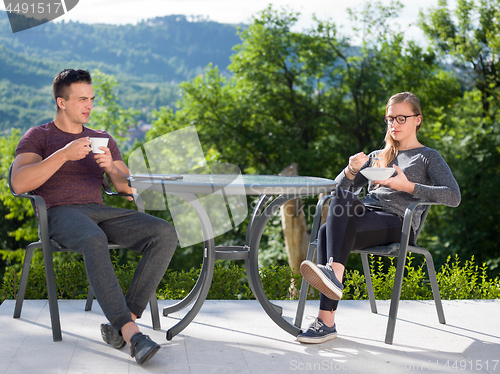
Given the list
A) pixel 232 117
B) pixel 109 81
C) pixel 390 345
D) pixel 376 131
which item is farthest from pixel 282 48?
pixel 390 345

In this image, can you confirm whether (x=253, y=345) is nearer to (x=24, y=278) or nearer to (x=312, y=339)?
(x=312, y=339)


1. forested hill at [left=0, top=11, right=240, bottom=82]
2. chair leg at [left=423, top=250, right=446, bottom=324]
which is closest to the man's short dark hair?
chair leg at [left=423, top=250, right=446, bottom=324]

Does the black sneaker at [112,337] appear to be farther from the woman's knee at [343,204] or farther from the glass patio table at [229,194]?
the woman's knee at [343,204]

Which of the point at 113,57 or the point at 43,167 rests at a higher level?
the point at 113,57

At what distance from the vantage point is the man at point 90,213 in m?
2.04

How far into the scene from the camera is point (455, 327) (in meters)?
2.63

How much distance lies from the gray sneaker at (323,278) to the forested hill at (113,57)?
56.2 ft

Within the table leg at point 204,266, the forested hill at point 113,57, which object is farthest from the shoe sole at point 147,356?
the forested hill at point 113,57

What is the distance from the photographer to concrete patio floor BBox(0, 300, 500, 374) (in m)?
2.03

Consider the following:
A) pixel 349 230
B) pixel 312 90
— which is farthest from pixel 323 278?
pixel 312 90

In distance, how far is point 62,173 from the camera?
2447 millimetres

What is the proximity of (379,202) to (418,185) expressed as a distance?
266 millimetres

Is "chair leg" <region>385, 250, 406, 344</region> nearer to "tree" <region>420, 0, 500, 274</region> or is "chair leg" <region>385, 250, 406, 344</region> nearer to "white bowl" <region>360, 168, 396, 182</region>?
"white bowl" <region>360, 168, 396, 182</region>

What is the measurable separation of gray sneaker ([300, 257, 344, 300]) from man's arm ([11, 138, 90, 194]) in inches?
42.0
